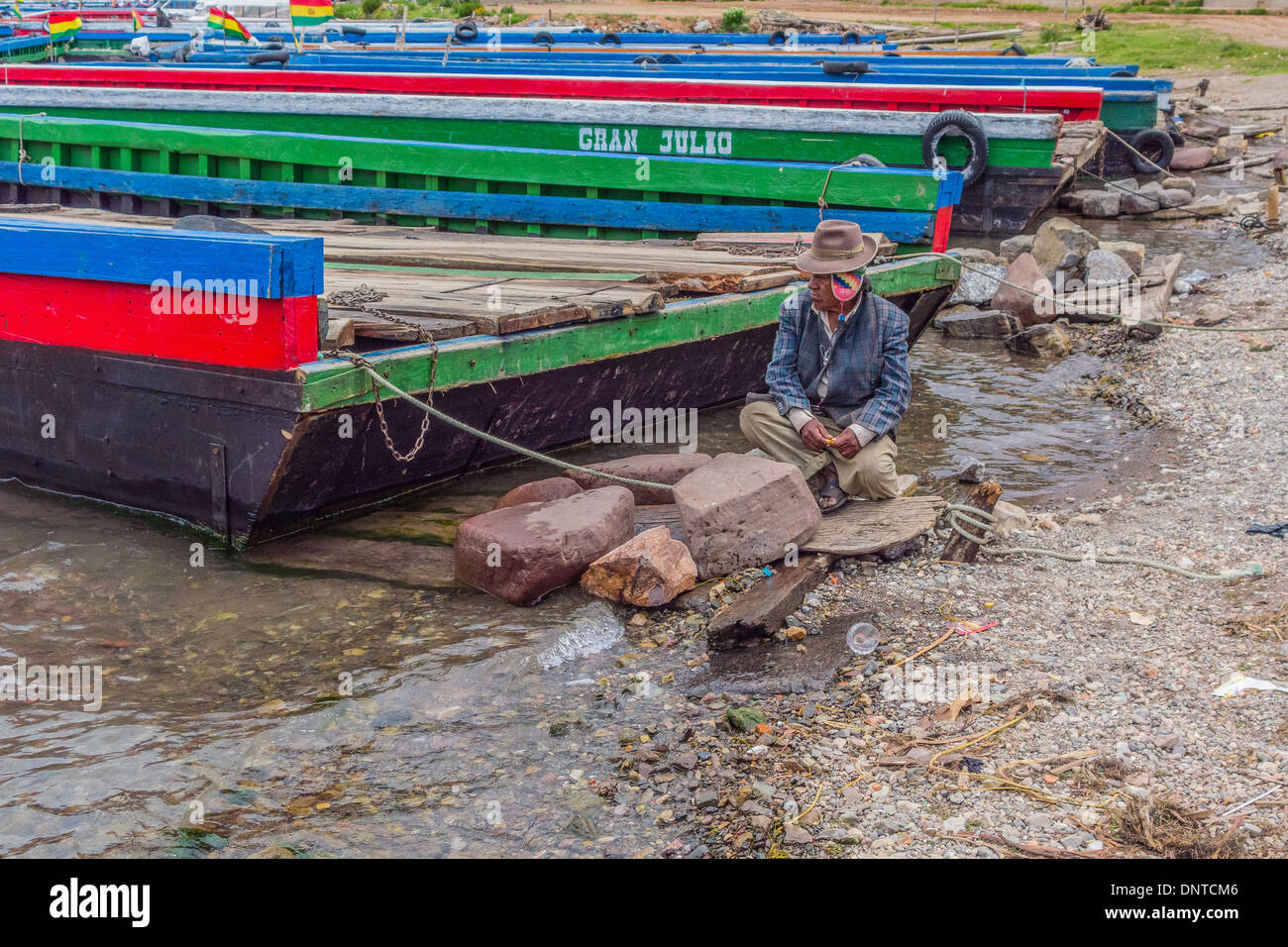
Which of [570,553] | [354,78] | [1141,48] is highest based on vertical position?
[1141,48]

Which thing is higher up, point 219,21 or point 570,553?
point 219,21

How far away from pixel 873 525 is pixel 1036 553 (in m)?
0.72

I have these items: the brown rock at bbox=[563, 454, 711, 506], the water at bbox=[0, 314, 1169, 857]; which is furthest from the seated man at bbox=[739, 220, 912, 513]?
the water at bbox=[0, 314, 1169, 857]

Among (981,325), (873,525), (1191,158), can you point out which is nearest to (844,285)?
(873,525)

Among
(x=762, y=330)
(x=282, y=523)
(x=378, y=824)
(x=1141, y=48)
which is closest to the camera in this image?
(x=378, y=824)

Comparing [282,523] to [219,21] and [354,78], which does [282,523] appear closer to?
[354,78]

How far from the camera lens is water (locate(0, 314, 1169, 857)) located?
368cm

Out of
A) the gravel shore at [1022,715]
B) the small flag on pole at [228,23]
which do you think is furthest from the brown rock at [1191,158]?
the gravel shore at [1022,715]

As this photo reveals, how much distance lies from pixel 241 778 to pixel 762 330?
15.2ft

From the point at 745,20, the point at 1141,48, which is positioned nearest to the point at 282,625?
the point at 1141,48

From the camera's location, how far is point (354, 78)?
13.7 m

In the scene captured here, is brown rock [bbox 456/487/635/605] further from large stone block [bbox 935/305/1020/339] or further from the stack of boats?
large stone block [bbox 935/305/1020/339]

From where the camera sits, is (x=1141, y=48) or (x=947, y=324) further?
(x=1141, y=48)

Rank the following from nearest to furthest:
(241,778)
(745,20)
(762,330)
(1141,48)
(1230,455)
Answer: (241,778)
(1230,455)
(762,330)
(1141,48)
(745,20)
